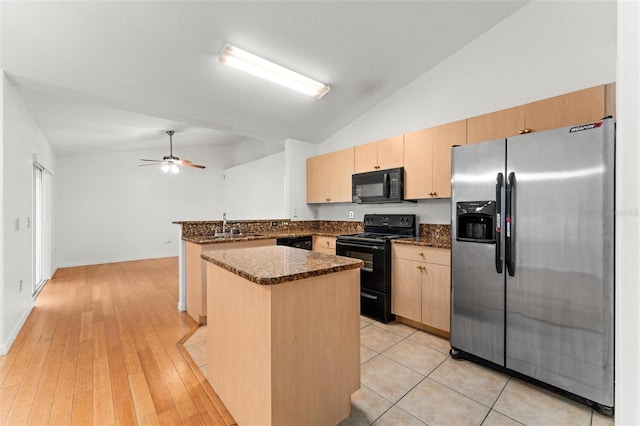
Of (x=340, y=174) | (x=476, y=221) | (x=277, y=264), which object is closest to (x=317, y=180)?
(x=340, y=174)

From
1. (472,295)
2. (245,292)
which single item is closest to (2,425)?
(245,292)

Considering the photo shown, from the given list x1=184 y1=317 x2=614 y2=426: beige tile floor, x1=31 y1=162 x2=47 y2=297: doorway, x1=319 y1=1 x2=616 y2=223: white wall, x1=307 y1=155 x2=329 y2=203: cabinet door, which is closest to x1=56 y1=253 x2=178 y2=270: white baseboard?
x1=31 y1=162 x2=47 y2=297: doorway

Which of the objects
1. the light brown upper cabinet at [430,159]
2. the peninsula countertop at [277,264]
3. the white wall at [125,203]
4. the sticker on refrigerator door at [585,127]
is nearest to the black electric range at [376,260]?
the light brown upper cabinet at [430,159]

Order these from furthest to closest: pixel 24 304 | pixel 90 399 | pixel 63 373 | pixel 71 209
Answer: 1. pixel 71 209
2. pixel 24 304
3. pixel 63 373
4. pixel 90 399

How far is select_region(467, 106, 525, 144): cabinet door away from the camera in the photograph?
248 cm

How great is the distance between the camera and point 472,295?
227 cm

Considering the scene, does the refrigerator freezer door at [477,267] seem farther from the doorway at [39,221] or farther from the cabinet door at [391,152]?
the doorway at [39,221]

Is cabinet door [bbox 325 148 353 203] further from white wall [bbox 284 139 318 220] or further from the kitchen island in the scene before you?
the kitchen island

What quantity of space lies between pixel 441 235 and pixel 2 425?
12.3ft

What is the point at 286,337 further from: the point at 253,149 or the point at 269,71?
the point at 253,149

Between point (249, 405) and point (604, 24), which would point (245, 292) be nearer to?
point (249, 405)

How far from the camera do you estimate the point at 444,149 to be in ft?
9.63

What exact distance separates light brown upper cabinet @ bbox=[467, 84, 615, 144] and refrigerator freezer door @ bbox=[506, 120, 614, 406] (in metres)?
0.57

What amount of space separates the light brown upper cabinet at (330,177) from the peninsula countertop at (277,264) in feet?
7.22
